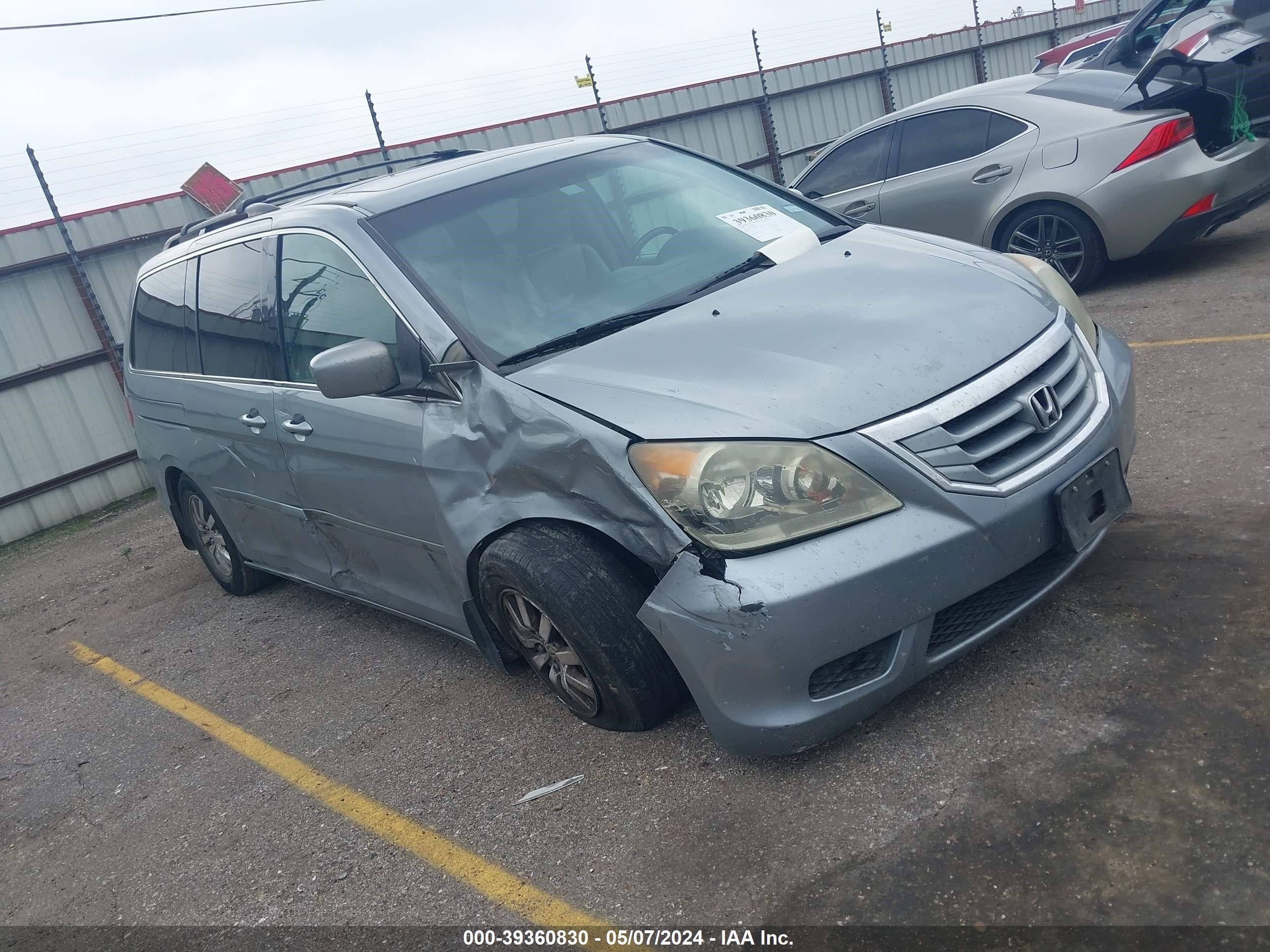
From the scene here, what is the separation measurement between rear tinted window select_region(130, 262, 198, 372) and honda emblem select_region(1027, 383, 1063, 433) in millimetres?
3645

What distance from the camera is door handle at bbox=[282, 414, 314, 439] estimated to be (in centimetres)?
399

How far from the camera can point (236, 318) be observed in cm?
452

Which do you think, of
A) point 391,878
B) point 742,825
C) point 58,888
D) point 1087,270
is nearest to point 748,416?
point 742,825

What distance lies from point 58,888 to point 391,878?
125 centimetres

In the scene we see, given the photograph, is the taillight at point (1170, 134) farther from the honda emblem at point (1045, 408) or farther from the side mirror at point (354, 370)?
the side mirror at point (354, 370)

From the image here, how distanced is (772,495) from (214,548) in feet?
13.1

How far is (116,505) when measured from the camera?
1017cm

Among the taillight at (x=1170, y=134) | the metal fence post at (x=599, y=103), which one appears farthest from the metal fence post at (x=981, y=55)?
the taillight at (x=1170, y=134)

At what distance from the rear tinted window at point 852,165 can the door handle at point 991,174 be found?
0.91 m

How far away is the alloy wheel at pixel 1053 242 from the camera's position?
7.07 metres

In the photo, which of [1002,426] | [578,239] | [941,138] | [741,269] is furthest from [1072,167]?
[1002,426]

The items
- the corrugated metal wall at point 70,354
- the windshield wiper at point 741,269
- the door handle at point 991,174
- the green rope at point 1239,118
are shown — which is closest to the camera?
the windshield wiper at point 741,269

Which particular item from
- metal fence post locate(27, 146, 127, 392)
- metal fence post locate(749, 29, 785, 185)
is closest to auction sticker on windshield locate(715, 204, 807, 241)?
metal fence post locate(27, 146, 127, 392)

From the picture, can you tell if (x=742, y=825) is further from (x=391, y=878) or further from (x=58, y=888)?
(x=58, y=888)
